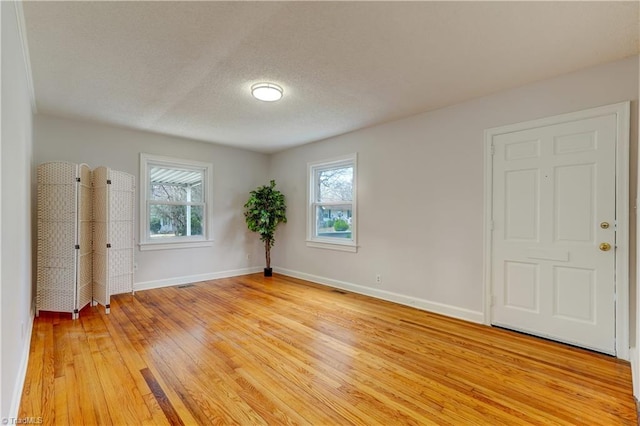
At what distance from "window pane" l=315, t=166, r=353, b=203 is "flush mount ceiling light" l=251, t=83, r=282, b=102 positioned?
2051 mm

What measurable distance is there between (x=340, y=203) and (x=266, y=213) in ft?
4.87

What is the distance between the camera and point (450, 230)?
360 cm

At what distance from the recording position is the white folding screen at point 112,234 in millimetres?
3758

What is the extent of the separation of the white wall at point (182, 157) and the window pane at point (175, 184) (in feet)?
0.90

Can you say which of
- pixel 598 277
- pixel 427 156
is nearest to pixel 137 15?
pixel 427 156

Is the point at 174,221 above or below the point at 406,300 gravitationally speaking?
above

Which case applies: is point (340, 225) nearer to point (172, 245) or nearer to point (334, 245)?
point (334, 245)

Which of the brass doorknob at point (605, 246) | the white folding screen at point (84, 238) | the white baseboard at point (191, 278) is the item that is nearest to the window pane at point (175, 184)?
the white folding screen at point (84, 238)

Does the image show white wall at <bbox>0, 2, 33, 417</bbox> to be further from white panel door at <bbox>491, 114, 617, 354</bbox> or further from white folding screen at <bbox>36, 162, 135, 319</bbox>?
white panel door at <bbox>491, 114, 617, 354</bbox>

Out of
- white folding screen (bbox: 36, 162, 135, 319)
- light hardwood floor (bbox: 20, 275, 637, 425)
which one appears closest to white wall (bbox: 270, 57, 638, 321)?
light hardwood floor (bbox: 20, 275, 637, 425)

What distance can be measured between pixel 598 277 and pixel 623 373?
765 millimetres

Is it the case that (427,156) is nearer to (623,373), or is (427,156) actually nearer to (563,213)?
(563,213)

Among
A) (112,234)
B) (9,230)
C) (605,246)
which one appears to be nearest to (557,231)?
(605,246)

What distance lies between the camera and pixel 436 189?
3.74 meters
